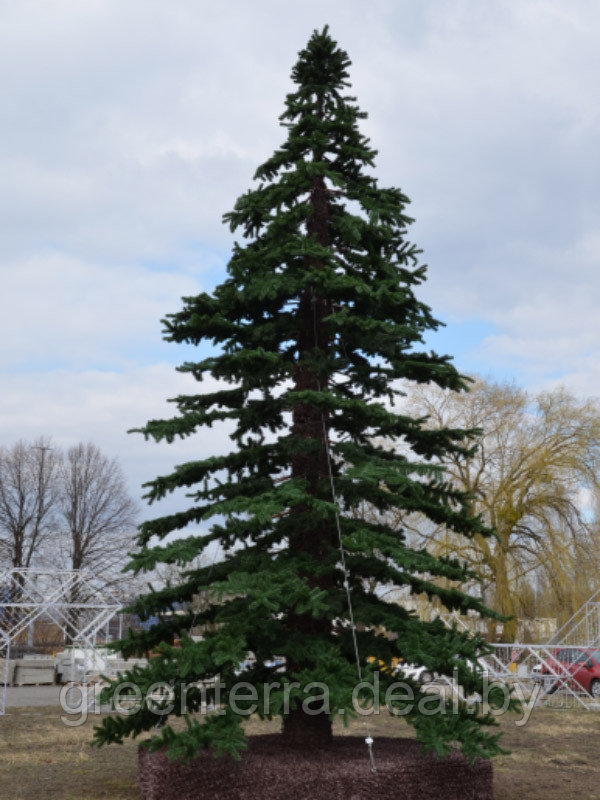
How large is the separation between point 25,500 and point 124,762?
32695 mm

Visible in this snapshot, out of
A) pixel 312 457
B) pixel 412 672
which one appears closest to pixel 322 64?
pixel 312 457

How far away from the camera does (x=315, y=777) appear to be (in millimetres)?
7352

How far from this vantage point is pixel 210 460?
8789mm

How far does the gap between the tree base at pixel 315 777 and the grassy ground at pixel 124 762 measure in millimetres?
1183

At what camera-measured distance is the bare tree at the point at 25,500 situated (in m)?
41.0

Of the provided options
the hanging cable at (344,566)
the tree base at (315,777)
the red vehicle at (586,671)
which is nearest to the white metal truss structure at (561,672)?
the red vehicle at (586,671)

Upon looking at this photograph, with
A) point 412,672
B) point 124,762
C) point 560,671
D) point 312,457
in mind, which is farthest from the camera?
point 560,671

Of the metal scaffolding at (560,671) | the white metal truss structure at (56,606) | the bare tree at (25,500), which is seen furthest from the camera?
the bare tree at (25,500)

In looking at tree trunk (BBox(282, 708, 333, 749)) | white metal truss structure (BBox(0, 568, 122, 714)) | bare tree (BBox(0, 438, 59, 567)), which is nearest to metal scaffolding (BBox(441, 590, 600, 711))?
white metal truss structure (BBox(0, 568, 122, 714))

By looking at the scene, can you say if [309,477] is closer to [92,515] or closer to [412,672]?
[412,672]

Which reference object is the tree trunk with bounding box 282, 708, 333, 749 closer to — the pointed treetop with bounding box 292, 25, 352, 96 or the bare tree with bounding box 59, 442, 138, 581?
the pointed treetop with bounding box 292, 25, 352, 96

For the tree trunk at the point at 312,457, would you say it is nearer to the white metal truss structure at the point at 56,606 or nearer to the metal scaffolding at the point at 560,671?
the white metal truss structure at the point at 56,606

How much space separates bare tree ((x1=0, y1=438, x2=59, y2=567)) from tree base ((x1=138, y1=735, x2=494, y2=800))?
35068 mm

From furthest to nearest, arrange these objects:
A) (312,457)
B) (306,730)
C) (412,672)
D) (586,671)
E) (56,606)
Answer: (586,671) < (412,672) < (56,606) < (312,457) < (306,730)
